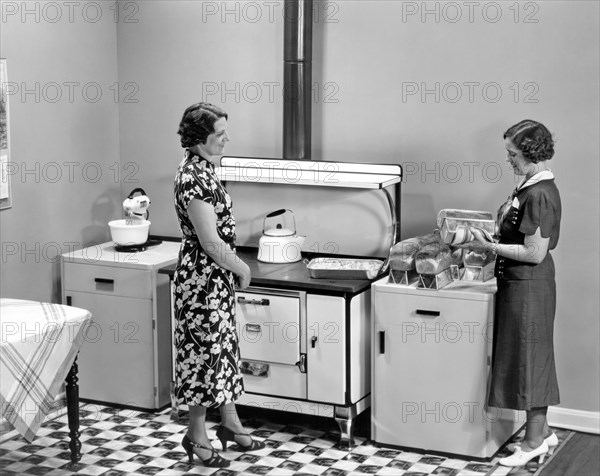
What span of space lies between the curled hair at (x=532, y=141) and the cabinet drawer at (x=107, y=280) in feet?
5.78

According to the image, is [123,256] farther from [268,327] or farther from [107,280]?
[268,327]


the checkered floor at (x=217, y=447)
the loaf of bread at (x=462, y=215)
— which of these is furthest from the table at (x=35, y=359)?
the loaf of bread at (x=462, y=215)

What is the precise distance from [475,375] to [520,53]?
1401mm

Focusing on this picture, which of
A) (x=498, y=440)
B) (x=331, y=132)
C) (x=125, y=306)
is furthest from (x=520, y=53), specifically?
(x=125, y=306)

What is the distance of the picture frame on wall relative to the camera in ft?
14.3

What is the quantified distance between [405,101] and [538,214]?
1015 mm

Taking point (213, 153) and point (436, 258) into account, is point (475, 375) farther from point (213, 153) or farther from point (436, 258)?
point (213, 153)

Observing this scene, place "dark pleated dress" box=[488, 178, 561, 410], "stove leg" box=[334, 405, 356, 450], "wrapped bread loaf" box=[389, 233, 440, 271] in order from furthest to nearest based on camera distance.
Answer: "stove leg" box=[334, 405, 356, 450] < "wrapped bread loaf" box=[389, 233, 440, 271] < "dark pleated dress" box=[488, 178, 561, 410]

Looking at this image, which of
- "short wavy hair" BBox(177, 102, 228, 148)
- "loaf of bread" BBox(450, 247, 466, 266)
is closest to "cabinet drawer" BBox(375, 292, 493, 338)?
"loaf of bread" BBox(450, 247, 466, 266)

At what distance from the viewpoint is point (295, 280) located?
4176 millimetres

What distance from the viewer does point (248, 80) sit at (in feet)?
15.8

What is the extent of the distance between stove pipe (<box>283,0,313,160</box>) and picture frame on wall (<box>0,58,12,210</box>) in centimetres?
124

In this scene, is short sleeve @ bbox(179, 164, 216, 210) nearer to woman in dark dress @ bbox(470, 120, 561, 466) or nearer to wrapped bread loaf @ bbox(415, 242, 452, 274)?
wrapped bread loaf @ bbox(415, 242, 452, 274)

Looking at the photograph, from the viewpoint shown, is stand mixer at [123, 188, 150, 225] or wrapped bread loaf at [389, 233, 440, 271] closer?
wrapped bread loaf at [389, 233, 440, 271]
